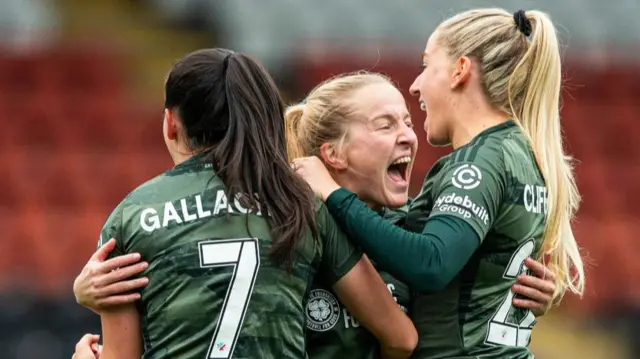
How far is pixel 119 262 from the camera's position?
8.94 feet

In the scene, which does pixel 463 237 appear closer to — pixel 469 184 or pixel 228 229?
pixel 469 184

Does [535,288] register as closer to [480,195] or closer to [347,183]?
[480,195]

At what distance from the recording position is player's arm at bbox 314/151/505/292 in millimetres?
2855

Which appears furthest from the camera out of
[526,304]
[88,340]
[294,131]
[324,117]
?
[294,131]

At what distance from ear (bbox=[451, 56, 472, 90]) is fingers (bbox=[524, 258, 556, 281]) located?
520mm

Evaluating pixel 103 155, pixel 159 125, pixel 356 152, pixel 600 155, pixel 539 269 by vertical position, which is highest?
pixel 356 152

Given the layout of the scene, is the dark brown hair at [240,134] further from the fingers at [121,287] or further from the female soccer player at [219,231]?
the fingers at [121,287]

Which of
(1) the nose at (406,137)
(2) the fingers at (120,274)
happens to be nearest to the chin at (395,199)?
(1) the nose at (406,137)

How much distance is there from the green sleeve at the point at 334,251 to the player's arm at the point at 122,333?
0.49 metres

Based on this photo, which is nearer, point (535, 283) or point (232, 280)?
point (232, 280)

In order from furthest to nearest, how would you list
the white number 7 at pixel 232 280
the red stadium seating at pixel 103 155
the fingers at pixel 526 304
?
1. the red stadium seating at pixel 103 155
2. the fingers at pixel 526 304
3. the white number 7 at pixel 232 280

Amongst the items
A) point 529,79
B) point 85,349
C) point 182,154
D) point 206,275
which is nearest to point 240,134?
point 182,154

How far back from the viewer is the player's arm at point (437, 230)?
112 inches

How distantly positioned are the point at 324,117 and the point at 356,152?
0.49 ft
